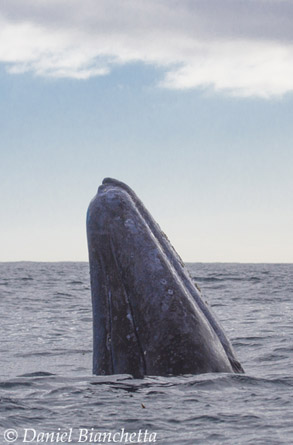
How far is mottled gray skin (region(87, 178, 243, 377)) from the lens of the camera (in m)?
6.43

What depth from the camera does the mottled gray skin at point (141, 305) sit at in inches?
253

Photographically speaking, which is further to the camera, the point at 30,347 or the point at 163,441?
the point at 30,347

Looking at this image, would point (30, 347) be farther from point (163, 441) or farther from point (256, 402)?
point (163, 441)

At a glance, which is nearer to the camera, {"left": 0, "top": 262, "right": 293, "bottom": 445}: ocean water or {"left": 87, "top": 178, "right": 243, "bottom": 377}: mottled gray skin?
{"left": 0, "top": 262, "right": 293, "bottom": 445}: ocean water

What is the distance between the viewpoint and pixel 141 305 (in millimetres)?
6668

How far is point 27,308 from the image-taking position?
19672mm

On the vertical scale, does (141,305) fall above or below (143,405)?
above

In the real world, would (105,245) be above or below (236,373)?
above

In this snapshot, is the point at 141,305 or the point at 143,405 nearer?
the point at 143,405

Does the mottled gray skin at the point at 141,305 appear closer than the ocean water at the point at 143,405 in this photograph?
No

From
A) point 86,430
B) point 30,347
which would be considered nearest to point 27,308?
point 30,347

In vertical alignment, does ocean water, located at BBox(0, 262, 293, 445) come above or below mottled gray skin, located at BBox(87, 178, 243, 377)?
below

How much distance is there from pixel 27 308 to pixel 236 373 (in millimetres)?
13328

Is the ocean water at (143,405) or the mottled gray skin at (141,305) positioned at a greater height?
the mottled gray skin at (141,305)
